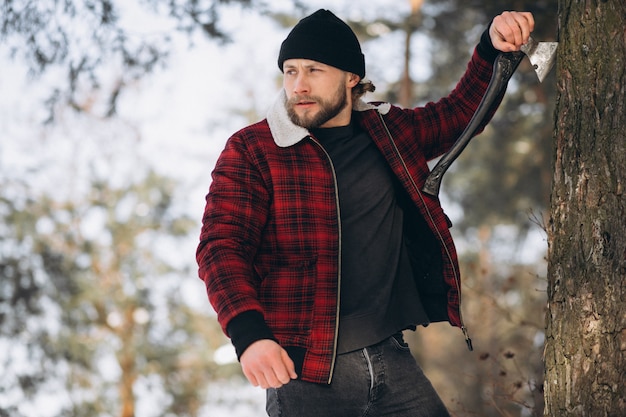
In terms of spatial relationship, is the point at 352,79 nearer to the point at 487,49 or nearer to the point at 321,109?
the point at 321,109

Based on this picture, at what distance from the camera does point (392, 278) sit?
10.4ft

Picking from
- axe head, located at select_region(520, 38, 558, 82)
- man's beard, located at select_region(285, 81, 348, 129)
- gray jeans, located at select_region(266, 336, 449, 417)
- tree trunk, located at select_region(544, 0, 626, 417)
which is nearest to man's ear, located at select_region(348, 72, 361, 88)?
man's beard, located at select_region(285, 81, 348, 129)

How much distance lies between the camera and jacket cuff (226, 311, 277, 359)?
2680mm

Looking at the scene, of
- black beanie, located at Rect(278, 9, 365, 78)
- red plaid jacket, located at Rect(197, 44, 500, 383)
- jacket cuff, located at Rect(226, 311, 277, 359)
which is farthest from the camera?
black beanie, located at Rect(278, 9, 365, 78)

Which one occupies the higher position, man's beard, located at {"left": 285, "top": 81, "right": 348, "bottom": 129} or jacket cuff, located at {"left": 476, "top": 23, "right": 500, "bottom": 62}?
jacket cuff, located at {"left": 476, "top": 23, "right": 500, "bottom": 62}

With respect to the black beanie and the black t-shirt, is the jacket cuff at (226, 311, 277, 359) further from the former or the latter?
the black beanie

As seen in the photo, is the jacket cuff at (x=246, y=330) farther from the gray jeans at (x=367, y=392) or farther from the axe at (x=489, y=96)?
the axe at (x=489, y=96)

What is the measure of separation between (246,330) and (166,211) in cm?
1525

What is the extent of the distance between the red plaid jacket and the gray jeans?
0.29 ft

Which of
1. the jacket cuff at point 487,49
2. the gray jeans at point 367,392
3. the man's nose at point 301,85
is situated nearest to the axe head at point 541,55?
the jacket cuff at point 487,49

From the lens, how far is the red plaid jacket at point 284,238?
285 centimetres

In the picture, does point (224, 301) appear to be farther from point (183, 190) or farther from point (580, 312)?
point (183, 190)

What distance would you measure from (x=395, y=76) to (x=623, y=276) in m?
11.5

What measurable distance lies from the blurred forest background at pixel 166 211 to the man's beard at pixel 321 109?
228 inches
